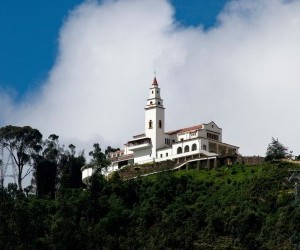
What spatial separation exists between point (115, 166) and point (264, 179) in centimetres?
2064

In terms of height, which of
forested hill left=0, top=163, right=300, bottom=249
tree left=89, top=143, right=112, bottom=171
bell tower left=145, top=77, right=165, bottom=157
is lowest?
forested hill left=0, top=163, right=300, bottom=249

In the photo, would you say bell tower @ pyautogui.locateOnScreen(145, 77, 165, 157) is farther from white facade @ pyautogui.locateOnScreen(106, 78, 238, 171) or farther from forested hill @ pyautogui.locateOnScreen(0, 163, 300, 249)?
forested hill @ pyautogui.locateOnScreen(0, 163, 300, 249)

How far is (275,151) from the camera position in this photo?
306ft

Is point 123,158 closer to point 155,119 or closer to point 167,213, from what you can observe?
point 155,119

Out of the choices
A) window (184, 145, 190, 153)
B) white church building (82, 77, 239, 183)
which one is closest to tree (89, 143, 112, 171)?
white church building (82, 77, 239, 183)

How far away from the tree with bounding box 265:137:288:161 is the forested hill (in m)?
2.56

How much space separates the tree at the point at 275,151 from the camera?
92312 mm

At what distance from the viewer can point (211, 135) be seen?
321 ft

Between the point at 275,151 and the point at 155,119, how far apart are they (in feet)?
41.2

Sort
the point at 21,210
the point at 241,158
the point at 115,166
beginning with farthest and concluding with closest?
the point at 115,166
the point at 241,158
the point at 21,210

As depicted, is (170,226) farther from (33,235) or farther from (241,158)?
(241,158)

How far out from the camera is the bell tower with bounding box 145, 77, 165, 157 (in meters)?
98.6

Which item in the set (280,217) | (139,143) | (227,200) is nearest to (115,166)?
(139,143)

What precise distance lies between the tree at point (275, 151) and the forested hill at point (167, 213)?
8.40 ft
